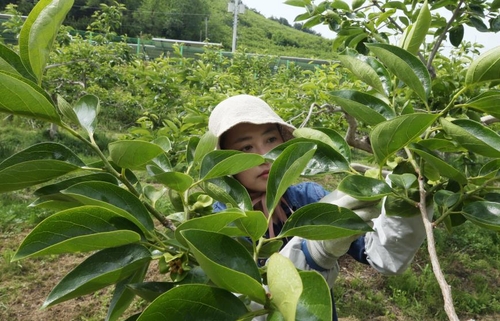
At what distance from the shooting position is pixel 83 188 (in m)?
0.53

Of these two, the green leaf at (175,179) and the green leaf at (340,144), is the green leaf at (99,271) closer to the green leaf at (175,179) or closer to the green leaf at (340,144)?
the green leaf at (175,179)

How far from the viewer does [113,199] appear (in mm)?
548

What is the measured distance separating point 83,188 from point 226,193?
213 mm

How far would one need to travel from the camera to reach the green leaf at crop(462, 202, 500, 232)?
0.59m

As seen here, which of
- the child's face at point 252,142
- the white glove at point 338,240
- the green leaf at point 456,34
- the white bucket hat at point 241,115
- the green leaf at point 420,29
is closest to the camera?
the green leaf at point 420,29

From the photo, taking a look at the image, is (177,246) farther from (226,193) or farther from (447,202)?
(447,202)

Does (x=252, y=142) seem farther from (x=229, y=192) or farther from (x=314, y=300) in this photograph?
(x=314, y=300)

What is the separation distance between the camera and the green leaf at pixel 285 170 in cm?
53

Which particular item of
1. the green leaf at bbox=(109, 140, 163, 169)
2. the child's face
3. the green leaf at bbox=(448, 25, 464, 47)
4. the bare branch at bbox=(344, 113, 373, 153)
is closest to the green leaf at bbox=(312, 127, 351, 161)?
the green leaf at bbox=(109, 140, 163, 169)

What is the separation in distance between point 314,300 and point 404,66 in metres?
0.39

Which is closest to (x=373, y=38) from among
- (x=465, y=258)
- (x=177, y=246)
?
(x=177, y=246)

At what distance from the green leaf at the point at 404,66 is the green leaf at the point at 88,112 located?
18.3 inches

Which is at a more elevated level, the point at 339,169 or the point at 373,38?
the point at 373,38

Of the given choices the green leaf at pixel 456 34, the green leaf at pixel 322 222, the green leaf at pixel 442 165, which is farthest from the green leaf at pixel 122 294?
the green leaf at pixel 456 34
